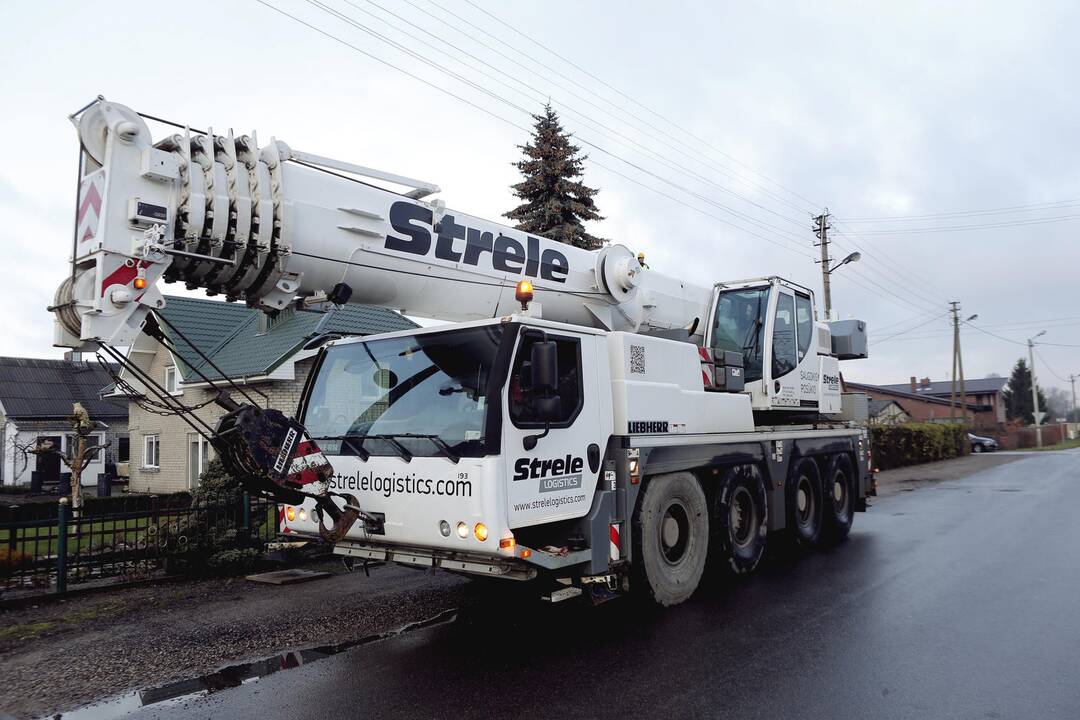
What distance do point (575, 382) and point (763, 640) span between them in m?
2.48

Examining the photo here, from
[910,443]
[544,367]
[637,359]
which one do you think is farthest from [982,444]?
[544,367]

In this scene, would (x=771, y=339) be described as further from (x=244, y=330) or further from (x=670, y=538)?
(x=244, y=330)

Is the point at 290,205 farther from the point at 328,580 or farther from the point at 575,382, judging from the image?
the point at 328,580

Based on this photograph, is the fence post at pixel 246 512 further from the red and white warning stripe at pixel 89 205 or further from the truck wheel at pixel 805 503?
the truck wheel at pixel 805 503

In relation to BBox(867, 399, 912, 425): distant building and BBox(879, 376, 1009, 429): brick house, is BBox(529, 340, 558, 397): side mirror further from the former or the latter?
BBox(879, 376, 1009, 429): brick house

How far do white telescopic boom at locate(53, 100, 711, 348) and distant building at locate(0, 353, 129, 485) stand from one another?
28488mm

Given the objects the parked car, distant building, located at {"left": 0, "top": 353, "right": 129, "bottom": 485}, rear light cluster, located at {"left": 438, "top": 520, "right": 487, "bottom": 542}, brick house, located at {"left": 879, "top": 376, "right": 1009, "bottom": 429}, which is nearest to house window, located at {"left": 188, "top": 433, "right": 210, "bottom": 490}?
distant building, located at {"left": 0, "top": 353, "right": 129, "bottom": 485}

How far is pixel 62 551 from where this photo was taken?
8.02 m

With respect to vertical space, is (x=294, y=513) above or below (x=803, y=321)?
below

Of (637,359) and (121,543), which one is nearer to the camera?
(637,359)

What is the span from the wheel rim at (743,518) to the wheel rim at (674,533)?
41.3 inches

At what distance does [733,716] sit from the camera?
4.34m

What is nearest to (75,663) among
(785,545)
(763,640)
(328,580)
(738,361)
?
(328,580)

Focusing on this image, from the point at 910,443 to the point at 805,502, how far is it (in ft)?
81.1
